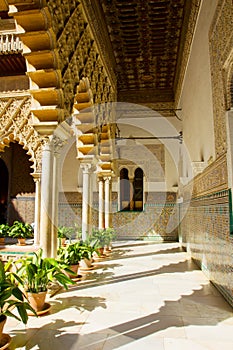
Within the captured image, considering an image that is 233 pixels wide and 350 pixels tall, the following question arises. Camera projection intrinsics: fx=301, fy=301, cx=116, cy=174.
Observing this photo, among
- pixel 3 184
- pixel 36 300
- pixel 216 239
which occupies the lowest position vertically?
pixel 36 300

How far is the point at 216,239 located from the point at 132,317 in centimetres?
A: 190

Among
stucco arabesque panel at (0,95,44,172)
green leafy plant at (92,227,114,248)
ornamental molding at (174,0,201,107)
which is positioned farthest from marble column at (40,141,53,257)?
stucco arabesque panel at (0,95,44,172)

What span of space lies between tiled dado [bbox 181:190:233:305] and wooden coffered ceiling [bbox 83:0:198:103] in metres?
3.83

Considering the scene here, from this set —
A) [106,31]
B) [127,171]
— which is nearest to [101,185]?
[127,171]

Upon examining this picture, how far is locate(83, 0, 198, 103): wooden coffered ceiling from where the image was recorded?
6.18m

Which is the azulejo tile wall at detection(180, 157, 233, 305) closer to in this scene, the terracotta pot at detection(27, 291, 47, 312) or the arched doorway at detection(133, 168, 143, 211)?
the terracotta pot at detection(27, 291, 47, 312)

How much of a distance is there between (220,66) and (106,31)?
383 centimetres

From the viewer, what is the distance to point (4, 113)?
855cm

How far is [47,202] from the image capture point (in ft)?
13.3

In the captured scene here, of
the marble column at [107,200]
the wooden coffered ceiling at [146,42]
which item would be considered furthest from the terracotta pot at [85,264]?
the wooden coffered ceiling at [146,42]

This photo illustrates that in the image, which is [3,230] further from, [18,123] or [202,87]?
[202,87]

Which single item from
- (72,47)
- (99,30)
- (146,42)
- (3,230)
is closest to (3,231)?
(3,230)

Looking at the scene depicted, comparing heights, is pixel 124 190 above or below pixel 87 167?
below

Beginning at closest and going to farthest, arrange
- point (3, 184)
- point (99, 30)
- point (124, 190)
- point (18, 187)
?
point (99, 30) < point (124, 190) < point (18, 187) < point (3, 184)
